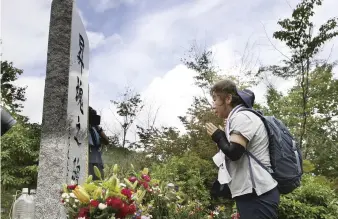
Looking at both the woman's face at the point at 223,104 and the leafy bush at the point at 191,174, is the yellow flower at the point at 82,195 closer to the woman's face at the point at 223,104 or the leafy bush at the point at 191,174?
the woman's face at the point at 223,104

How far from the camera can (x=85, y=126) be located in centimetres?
387

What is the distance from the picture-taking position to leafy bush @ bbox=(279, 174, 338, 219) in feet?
19.1

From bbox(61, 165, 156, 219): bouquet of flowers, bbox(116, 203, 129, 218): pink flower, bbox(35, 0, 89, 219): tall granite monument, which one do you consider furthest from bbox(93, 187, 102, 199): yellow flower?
bbox(35, 0, 89, 219): tall granite monument

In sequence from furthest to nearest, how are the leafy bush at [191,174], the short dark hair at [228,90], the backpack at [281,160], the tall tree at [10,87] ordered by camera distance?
the tall tree at [10,87]
the leafy bush at [191,174]
the short dark hair at [228,90]
the backpack at [281,160]

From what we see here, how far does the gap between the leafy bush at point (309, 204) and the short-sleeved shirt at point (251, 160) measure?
4.17m

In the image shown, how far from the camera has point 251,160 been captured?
2049 millimetres

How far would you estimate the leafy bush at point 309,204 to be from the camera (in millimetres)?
5824

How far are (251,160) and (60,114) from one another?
1702mm

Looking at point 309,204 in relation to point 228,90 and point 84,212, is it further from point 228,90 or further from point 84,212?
point 84,212

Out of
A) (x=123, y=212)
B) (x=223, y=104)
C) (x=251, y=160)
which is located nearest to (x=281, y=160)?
(x=251, y=160)

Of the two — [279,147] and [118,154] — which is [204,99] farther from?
[279,147]

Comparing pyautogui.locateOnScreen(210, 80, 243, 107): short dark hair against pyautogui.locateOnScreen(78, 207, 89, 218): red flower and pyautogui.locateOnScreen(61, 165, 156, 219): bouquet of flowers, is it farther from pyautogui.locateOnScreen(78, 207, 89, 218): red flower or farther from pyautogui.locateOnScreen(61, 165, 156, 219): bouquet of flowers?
pyautogui.locateOnScreen(78, 207, 89, 218): red flower

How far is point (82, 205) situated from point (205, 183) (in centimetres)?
625

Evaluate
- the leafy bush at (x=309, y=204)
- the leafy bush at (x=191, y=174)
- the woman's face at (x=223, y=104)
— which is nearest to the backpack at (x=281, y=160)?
the woman's face at (x=223, y=104)
